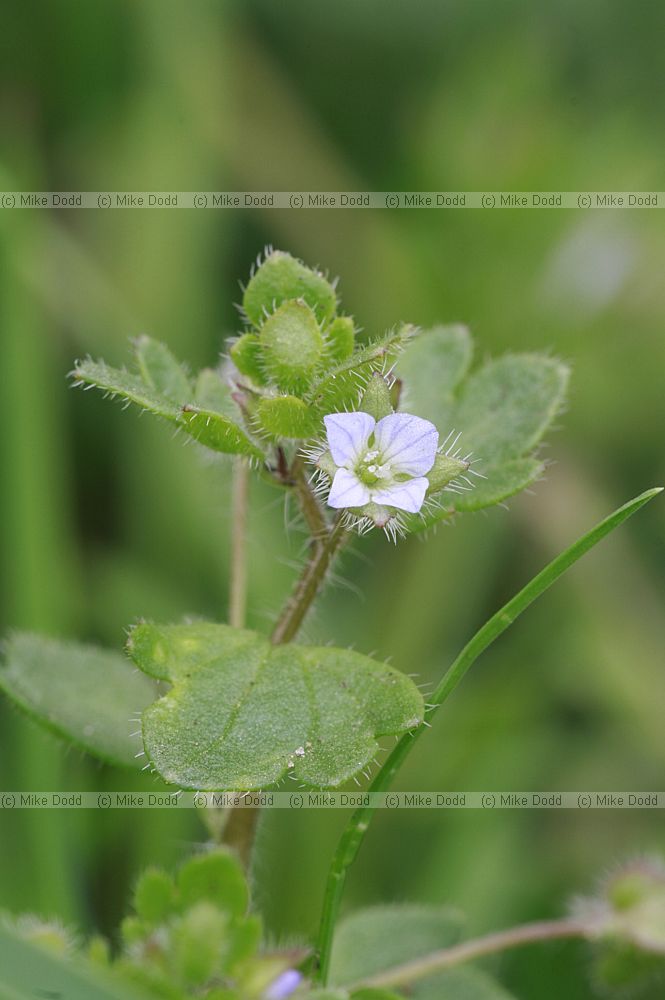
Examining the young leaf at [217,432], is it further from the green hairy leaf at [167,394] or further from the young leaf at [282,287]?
the young leaf at [282,287]

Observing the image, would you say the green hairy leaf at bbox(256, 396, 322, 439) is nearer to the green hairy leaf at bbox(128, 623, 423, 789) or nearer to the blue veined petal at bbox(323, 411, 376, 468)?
the blue veined petal at bbox(323, 411, 376, 468)

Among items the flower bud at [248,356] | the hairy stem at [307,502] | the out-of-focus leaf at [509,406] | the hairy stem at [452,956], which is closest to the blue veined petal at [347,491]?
the hairy stem at [307,502]

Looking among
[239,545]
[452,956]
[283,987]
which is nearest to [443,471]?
[239,545]

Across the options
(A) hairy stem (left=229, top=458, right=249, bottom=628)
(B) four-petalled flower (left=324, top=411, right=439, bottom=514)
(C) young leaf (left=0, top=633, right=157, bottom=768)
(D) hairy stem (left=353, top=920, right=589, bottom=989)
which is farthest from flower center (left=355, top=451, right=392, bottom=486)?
(D) hairy stem (left=353, top=920, right=589, bottom=989)

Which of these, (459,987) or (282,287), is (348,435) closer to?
(282,287)

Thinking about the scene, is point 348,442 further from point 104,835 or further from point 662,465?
point 662,465

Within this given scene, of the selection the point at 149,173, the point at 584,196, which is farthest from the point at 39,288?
the point at 584,196
